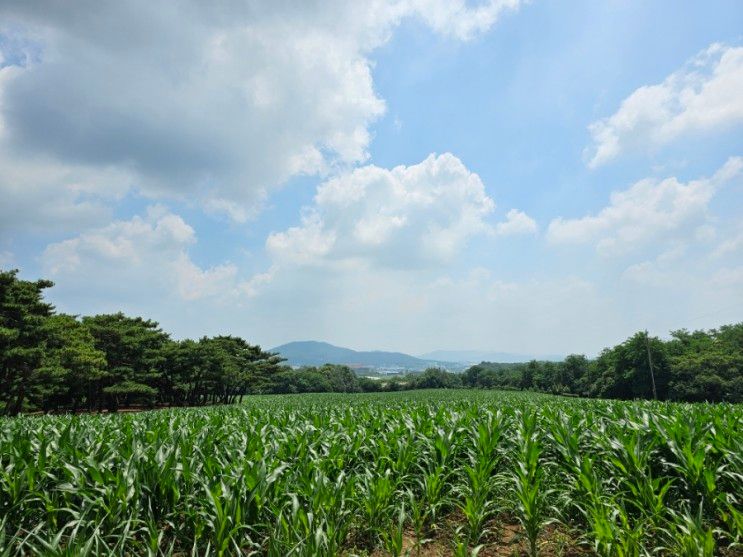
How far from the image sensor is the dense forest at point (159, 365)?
23359 millimetres

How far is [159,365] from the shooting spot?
1612 inches

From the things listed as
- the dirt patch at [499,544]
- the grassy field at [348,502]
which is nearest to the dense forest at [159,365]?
the grassy field at [348,502]

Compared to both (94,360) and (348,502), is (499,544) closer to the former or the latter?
(348,502)

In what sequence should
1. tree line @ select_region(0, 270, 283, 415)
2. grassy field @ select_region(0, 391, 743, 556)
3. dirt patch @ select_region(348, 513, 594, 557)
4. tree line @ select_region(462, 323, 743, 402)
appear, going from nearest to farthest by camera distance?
grassy field @ select_region(0, 391, 743, 556) → dirt patch @ select_region(348, 513, 594, 557) → tree line @ select_region(0, 270, 283, 415) → tree line @ select_region(462, 323, 743, 402)

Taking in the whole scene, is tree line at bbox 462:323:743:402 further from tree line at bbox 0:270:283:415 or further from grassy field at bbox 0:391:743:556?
tree line at bbox 0:270:283:415

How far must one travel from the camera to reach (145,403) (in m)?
45.2

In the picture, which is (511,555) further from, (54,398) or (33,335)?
(54,398)

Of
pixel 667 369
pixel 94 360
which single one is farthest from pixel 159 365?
pixel 667 369

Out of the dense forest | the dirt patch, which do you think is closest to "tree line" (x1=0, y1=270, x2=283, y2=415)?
the dense forest

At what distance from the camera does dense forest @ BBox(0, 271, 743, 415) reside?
2336 cm

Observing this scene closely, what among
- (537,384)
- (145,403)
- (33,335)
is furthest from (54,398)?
(537,384)

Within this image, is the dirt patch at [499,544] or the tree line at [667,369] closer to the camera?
the dirt patch at [499,544]

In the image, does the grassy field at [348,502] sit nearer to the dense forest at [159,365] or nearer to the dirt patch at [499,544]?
the dirt patch at [499,544]

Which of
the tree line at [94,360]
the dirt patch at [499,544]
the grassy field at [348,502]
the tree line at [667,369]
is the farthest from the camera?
the tree line at [667,369]
